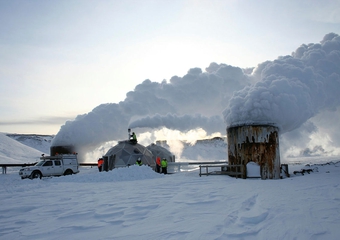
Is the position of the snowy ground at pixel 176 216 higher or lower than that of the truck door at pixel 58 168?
lower

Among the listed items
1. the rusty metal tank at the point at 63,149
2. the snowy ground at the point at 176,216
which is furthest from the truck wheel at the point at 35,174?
the rusty metal tank at the point at 63,149

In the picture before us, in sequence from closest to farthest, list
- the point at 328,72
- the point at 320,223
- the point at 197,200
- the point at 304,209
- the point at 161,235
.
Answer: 1. the point at 161,235
2. the point at 320,223
3. the point at 304,209
4. the point at 197,200
5. the point at 328,72

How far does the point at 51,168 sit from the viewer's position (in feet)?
69.6

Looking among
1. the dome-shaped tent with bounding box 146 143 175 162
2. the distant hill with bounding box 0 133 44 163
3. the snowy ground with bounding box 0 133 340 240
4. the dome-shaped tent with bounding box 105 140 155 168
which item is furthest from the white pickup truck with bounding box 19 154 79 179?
the distant hill with bounding box 0 133 44 163

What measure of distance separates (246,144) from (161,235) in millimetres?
11768

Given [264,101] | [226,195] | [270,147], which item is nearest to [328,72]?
[264,101]

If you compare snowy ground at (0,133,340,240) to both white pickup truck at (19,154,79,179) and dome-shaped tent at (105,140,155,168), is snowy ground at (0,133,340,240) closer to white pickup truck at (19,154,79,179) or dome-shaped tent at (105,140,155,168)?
white pickup truck at (19,154,79,179)

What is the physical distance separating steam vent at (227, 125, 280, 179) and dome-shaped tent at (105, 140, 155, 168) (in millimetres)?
11666

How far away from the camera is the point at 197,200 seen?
865cm

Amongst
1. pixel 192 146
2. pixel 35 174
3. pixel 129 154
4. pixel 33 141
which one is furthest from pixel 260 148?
pixel 192 146

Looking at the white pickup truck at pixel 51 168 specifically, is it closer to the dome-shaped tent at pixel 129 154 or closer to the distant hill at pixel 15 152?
the dome-shaped tent at pixel 129 154

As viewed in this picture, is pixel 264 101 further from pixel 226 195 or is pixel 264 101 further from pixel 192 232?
pixel 192 232

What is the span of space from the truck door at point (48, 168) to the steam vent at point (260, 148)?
43.5 feet

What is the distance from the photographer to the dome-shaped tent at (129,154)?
25.6 meters
